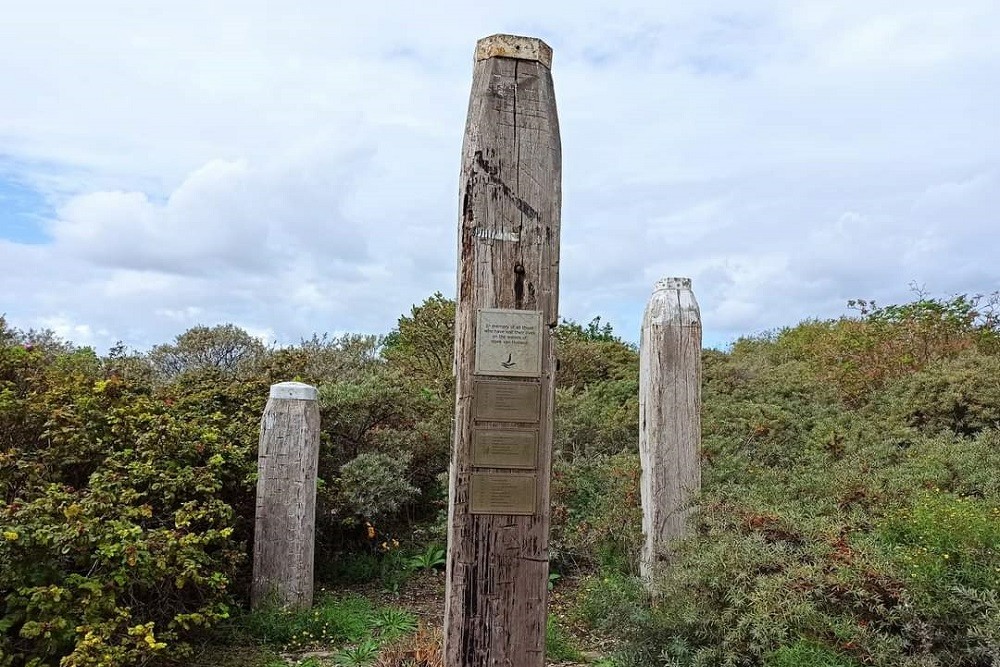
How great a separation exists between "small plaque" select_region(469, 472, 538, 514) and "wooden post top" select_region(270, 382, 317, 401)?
3143 millimetres

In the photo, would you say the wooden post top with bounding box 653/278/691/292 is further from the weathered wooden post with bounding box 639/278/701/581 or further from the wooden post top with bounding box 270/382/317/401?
the wooden post top with bounding box 270/382/317/401

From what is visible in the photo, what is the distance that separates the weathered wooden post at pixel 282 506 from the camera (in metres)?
6.35

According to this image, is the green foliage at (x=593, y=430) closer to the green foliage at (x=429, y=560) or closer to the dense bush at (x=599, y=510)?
the dense bush at (x=599, y=510)

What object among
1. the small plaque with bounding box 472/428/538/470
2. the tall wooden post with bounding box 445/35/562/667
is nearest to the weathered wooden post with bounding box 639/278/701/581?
the tall wooden post with bounding box 445/35/562/667

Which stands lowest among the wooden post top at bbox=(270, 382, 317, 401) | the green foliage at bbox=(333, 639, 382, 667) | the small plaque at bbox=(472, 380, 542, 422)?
the green foliage at bbox=(333, 639, 382, 667)

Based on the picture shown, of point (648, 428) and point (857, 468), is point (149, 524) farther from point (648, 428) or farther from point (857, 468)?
point (857, 468)

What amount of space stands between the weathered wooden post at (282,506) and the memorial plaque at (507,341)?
3.16 m

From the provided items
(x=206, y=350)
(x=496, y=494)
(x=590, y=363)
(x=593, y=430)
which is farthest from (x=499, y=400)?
(x=206, y=350)

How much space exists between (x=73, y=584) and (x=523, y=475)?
9.59 feet

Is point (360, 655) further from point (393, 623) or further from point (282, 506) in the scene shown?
point (282, 506)

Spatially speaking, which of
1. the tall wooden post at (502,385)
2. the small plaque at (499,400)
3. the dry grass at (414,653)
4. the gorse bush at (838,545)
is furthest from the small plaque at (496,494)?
the gorse bush at (838,545)

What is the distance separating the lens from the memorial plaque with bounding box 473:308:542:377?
143 inches

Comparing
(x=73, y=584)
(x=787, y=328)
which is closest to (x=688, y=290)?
(x=73, y=584)

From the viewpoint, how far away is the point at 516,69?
3736 millimetres
